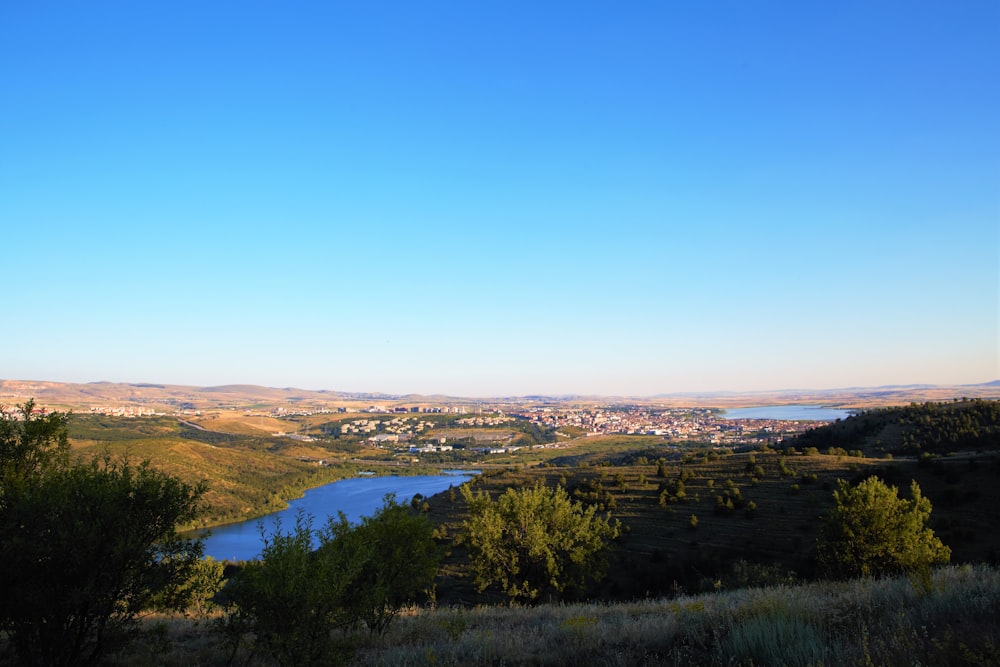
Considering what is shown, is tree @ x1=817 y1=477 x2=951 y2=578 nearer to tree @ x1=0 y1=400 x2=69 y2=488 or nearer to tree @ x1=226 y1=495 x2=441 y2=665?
tree @ x1=226 y1=495 x2=441 y2=665

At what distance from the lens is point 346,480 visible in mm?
165125

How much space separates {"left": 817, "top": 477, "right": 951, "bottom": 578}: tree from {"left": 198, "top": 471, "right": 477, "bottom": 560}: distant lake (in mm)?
66626

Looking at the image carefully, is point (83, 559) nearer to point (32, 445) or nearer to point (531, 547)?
point (32, 445)

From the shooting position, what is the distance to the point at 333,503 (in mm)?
124688

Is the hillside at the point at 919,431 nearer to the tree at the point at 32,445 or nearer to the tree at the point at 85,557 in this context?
the tree at the point at 85,557

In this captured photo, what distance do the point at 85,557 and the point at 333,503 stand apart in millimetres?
126099

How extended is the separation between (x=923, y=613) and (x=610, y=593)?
1169 inches

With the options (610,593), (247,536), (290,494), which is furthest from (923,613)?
(290,494)

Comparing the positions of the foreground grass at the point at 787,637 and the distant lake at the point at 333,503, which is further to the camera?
the distant lake at the point at 333,503

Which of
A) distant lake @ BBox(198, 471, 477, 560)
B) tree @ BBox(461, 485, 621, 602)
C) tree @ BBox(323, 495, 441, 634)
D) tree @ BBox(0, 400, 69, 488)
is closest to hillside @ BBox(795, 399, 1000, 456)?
tree @ BBox(461, 485, 621, 602)

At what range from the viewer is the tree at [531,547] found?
2814cm

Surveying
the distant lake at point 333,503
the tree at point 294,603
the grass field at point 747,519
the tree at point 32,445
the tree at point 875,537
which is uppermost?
the tree at point 32,445

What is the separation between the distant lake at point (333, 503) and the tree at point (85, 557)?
72617 mm

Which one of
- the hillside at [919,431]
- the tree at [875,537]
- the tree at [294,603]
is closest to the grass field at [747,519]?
the tree at [875,537]
